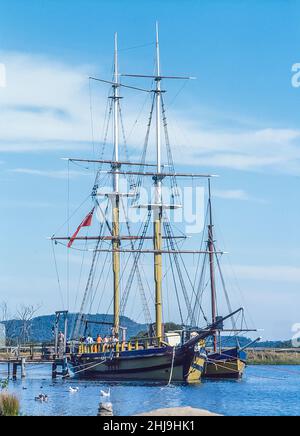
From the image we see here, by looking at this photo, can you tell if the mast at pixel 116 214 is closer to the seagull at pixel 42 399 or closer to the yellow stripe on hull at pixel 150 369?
the yellow stripe on hull at pixel 150 369

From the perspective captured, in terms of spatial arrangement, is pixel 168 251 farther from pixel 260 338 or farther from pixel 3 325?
pixel 3 325

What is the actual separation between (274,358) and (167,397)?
56.4m

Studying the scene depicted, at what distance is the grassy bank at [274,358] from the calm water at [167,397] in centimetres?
3561

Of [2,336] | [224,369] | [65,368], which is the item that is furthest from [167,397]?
[2,336]

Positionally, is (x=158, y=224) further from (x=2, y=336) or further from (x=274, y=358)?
(x=2, y=336)

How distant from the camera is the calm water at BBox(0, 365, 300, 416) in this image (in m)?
41.1

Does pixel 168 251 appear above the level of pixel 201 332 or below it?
above

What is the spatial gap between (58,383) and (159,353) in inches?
342

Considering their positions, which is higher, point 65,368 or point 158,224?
point 158,224

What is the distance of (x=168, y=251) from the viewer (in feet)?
216

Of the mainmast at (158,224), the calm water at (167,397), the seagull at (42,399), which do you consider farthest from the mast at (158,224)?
the seagull at (42,399)

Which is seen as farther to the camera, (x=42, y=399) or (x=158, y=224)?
(x=158, y=224)

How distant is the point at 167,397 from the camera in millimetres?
47406
